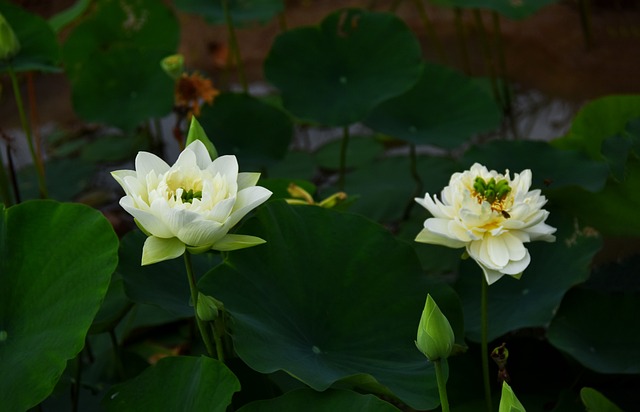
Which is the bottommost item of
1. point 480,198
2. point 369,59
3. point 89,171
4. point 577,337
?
point 89,171

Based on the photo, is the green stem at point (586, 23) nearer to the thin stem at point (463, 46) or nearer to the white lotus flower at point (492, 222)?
the thin stem at point (463, 46)

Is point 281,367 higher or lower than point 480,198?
lower

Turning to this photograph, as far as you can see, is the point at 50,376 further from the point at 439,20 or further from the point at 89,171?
the point at 439,20

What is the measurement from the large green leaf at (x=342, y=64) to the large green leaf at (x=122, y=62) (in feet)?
1.10

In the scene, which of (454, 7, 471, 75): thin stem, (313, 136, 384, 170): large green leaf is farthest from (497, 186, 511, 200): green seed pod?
(454, 7, 471, 75): thin stem

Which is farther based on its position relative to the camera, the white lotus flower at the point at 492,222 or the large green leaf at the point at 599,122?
the large green leaf at the point at 599,122

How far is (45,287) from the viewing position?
3.41 feet

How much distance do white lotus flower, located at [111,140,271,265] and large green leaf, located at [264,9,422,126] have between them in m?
0.85

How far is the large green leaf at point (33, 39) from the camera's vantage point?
1656 millimetres

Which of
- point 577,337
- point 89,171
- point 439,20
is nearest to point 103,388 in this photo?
point 577,337

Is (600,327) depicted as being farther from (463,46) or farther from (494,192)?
(463,46)

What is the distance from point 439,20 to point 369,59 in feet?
4.48

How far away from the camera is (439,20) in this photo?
3.14 metres

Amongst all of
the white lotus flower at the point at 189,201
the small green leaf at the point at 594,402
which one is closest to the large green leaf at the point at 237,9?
the white lotus flower at the point at 189,201
